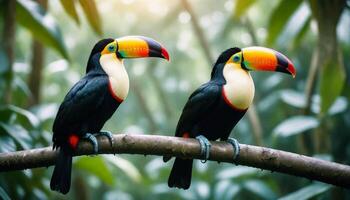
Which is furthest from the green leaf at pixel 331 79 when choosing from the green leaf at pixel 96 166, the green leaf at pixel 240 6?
the green leaf at pixel 96 166

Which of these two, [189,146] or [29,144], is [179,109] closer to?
[29,144]

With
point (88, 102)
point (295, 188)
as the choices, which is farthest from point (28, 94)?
point (295, 188)

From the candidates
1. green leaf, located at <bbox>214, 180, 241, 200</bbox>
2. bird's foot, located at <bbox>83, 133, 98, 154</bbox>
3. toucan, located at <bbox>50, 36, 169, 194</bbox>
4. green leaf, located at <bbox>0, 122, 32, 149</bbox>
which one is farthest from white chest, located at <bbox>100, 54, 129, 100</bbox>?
green leaf, located at <bbox>214, 180, 241, 200</bbox>

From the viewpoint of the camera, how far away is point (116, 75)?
238cm

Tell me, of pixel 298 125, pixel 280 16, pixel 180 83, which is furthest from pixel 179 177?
pixel 180 83

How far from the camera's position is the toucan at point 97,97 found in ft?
7.68

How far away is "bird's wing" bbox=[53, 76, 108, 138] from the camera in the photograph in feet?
7.75

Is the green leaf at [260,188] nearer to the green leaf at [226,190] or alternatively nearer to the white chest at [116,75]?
the green leaf at [226,190]

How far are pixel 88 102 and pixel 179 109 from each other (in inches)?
149

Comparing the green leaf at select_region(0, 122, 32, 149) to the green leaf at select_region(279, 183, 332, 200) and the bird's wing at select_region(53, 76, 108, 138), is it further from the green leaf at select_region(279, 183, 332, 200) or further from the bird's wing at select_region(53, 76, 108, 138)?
the green leaf at select_region(279, 183, 332, 200)

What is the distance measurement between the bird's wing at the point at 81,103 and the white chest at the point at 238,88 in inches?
21.4

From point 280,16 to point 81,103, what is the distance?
1683 mm

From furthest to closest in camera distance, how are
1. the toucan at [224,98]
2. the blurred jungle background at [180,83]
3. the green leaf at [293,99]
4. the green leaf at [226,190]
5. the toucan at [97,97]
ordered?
the green leaf at [226,190] < the green leaf at [293,99] < the blurred jungle background at [180,83] < the toucan at [224,98] < the toucan at [97,97]

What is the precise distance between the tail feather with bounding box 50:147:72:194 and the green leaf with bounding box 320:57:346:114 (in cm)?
155
